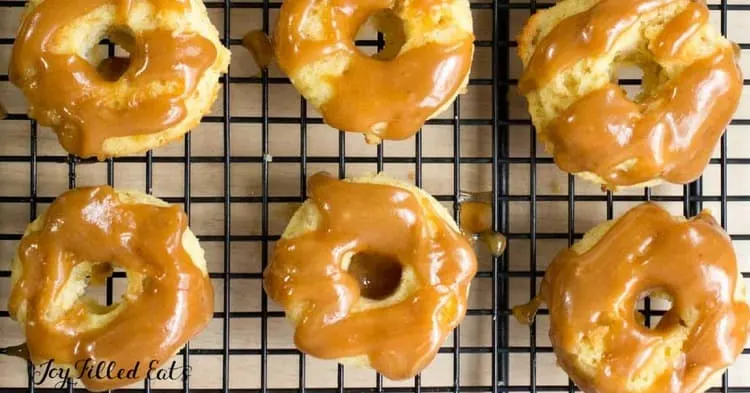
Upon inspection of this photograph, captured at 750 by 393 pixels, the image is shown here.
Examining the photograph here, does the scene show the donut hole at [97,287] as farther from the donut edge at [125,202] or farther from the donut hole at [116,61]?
the donut hole at [116,61]

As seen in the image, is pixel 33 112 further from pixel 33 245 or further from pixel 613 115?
pixel 613 115

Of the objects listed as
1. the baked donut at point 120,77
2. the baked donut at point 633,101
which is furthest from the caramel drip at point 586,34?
the baked donut at point 120,77

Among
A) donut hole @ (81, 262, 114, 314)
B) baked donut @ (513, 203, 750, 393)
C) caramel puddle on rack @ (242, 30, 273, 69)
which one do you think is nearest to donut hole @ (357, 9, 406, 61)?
caramel puddle on rack @ (242, 30, 273, 69)

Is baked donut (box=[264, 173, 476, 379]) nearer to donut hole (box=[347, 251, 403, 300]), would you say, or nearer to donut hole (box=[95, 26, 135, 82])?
donut hole (box=[347, 251, 403, 300])

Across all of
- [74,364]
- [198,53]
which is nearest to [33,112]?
[198,53]

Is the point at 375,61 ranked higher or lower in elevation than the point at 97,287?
higher

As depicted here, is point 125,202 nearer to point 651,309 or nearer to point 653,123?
point 653,123

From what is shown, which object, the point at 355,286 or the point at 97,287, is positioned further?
the point at 97,287

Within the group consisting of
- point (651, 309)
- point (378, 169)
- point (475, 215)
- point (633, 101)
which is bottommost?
point (651, 309)

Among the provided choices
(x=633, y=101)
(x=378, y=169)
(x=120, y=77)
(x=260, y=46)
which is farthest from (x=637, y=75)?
(x=120, y=77)
